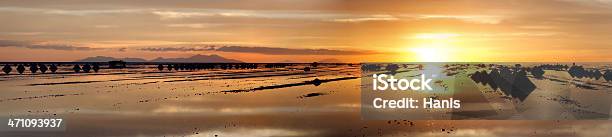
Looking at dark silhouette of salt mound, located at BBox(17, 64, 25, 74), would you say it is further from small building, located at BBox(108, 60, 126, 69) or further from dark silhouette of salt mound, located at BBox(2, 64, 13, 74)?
small building, located at BBox(108, 60, 126, 69)

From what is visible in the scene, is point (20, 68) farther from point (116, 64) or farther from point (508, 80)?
point (508, 80)

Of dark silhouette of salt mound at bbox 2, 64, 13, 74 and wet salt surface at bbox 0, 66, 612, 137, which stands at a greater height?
dark silhouette of salt mound at bbox 2, 64, 13, 74

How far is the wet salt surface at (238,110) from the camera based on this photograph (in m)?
5.61

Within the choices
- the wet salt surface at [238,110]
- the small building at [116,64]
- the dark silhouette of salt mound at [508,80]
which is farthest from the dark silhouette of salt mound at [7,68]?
the dark silhouette of salt mound at [508,80]

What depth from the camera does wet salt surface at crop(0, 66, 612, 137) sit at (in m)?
5.61

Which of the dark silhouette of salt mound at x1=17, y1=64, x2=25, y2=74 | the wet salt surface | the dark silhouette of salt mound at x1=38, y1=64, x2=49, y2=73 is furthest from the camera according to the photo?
the dark silhouette of salt mound at x1=38, y1=64, x2=49, y2=73

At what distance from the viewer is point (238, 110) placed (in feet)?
18.5

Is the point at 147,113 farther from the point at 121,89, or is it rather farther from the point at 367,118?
the point at 367,118

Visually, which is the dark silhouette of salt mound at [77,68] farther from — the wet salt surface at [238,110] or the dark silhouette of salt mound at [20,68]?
the dark silhouette of salt mound at [20,68]

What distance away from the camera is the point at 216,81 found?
5.73 m

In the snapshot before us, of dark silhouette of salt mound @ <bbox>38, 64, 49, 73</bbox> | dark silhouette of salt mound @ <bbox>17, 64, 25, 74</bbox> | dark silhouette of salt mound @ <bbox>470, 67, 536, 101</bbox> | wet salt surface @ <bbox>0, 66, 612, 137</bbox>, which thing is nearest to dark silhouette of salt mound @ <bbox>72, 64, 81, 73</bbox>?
wet salt surface @ <bbox>0, 66, 612, 137</bbox>

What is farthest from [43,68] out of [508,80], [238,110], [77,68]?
[508,80]

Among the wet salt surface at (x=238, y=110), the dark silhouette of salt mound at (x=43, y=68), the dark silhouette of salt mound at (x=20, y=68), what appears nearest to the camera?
the wet salt surface at (x=238, y=110)

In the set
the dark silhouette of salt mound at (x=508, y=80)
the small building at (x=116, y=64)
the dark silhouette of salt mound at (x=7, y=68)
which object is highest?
the small building at (x=116, y=64)
